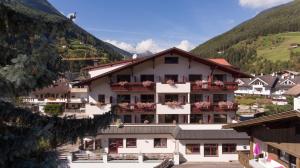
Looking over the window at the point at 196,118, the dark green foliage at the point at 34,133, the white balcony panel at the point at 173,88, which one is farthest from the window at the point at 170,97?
the dark green foliage at the point at 34,133

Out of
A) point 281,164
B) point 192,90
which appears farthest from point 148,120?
point 281,164

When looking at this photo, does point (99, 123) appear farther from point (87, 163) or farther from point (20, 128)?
point (87, 163)

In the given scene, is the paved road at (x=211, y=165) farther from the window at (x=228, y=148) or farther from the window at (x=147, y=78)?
the window at (x=147, y=78)

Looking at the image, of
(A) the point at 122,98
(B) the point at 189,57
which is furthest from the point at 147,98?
(A) the point at 122,98

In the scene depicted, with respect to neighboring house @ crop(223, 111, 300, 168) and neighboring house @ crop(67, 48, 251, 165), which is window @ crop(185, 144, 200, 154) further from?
neighboring house @ crop(223, 111, 300, 168)

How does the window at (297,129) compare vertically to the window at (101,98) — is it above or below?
below

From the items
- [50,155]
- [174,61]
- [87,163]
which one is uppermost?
A: [174,61]

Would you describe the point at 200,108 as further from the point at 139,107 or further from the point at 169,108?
the point at 139,107

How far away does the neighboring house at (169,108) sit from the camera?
113 feet

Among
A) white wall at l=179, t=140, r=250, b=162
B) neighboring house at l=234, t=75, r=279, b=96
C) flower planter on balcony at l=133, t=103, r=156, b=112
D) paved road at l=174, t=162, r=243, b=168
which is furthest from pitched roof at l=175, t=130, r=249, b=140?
neighboring house at l=234, t=75, r=279, b=96

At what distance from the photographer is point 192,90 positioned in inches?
1479

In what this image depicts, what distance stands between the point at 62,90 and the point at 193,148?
49.5m

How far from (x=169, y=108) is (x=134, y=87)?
3.58m

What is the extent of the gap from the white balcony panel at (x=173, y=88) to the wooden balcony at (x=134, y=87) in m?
0.60
